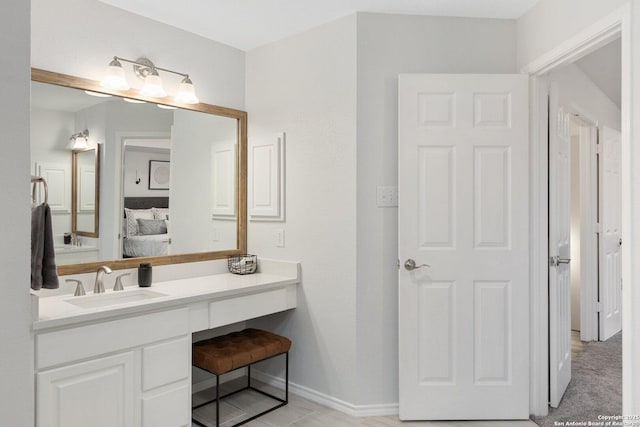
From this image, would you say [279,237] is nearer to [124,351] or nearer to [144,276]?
[144,276]

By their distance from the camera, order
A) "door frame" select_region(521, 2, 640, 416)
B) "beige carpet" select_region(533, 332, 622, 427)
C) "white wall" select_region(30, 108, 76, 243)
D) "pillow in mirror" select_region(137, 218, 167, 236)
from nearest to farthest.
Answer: "door frame" select_region(521, 2, 640, 416) < "white wall" select_region(30, 108, 76, 243) < "beige carpet" select_region(533, 332, 622, 427) < "pillow in mirror" select_region(137, 218, 167, 236)

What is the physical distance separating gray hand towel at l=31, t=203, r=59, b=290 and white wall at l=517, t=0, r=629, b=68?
2.52 meters

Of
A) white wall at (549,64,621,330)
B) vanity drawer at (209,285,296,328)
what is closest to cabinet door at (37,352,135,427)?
vanity drawer at (209,285,296,328)

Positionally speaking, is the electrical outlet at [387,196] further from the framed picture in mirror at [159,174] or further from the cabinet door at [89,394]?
the cabinet door at [89,394]

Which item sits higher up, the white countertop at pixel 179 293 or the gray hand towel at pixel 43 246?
the gray hand towel at pixel 43 246

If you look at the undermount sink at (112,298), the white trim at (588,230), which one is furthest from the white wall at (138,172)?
the white trim at (588,230)

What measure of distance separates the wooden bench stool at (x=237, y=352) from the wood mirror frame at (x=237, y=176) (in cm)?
55

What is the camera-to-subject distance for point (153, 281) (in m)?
2.68

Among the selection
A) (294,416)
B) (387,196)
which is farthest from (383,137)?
(294,416)

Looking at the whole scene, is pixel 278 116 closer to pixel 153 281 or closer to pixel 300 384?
pixel 153 281

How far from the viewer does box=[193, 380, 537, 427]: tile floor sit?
2471mm

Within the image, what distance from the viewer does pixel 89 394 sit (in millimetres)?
1906

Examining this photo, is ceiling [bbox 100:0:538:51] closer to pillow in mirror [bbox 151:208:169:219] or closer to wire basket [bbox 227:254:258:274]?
pillow in mirror [bbox 151:208:169:219]

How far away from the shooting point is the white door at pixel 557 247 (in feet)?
8.43
